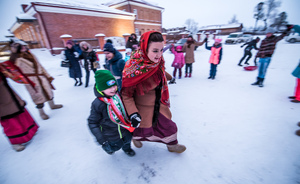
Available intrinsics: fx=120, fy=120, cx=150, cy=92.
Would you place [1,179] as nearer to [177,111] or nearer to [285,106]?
[177,111]

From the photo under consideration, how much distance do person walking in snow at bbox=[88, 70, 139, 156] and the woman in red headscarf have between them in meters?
0.14

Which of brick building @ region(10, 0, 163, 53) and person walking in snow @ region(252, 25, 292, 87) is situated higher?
brick building @ region(10, 0, 163, 53)

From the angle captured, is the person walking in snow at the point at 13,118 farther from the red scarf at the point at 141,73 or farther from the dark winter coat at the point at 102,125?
the red scarf at the point at 141,73

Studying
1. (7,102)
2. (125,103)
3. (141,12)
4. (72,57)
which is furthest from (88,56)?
(141,12)

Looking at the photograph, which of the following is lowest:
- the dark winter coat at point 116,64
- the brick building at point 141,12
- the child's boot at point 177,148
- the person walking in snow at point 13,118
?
the child's boot at point 177,148

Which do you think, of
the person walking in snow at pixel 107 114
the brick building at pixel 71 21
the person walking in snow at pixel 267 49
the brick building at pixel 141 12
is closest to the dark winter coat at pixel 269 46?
the person walking in snow at pixel 267 49

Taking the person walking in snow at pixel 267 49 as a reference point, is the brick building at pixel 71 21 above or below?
above

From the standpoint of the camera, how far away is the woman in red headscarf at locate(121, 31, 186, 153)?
1.27 metres

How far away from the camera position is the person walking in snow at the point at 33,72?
7.22 feet

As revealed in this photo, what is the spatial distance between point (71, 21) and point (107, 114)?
15.4 metres

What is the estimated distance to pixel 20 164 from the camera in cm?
179

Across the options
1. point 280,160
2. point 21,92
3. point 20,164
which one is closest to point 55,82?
point 21,92

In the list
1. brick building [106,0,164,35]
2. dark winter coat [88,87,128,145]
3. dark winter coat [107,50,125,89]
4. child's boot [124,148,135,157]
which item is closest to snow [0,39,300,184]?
child's boot [124,148,135,157]

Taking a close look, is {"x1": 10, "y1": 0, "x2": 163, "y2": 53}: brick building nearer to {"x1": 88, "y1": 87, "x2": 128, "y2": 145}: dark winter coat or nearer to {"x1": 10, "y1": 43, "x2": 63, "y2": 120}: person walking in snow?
{"x1": 10, "y1": 43, "x2": 63, "y2": 120}: person walking in snow
